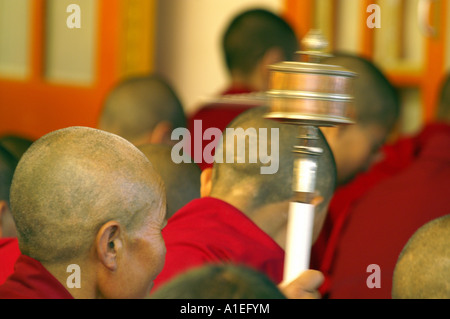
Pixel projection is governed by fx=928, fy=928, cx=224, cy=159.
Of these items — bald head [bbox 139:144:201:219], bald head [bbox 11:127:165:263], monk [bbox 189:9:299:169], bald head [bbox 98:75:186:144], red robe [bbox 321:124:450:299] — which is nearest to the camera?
bald head [bbox 11:127:165:263]

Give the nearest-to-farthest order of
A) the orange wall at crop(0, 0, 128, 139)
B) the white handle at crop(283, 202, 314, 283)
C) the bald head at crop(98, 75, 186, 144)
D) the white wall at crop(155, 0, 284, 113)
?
the white handle at crop(283, 202, 314, 283) < the bald head at crop(98, 75, 186, 144) < the orange wall at crop(0, 0, 128, 139) < the white wall at crop(155, 0, 284, 113)

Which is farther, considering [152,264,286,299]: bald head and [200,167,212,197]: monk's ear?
[200,167,212,197]: monk's ear

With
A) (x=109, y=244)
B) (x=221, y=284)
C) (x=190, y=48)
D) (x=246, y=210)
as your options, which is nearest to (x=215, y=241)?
(x=246, y=210)

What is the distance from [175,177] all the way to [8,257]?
1.73 feet

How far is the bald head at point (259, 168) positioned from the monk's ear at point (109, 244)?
0.50 metres

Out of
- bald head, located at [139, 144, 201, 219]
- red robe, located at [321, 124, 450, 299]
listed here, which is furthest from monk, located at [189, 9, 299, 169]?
bald head, located at [139, 144, 201, 219]

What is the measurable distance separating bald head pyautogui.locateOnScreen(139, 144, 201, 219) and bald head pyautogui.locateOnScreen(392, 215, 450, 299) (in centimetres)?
78

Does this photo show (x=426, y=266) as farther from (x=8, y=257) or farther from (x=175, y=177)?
(x=175, y=177)

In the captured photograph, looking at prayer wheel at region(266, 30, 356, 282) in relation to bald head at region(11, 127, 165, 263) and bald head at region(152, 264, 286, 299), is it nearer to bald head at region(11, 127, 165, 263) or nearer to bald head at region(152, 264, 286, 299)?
bald head at region(11, 127, 165, 263)

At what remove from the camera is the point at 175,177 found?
2127 millimetres

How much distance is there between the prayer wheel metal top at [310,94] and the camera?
123 cm

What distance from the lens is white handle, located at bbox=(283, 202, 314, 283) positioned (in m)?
1.23
